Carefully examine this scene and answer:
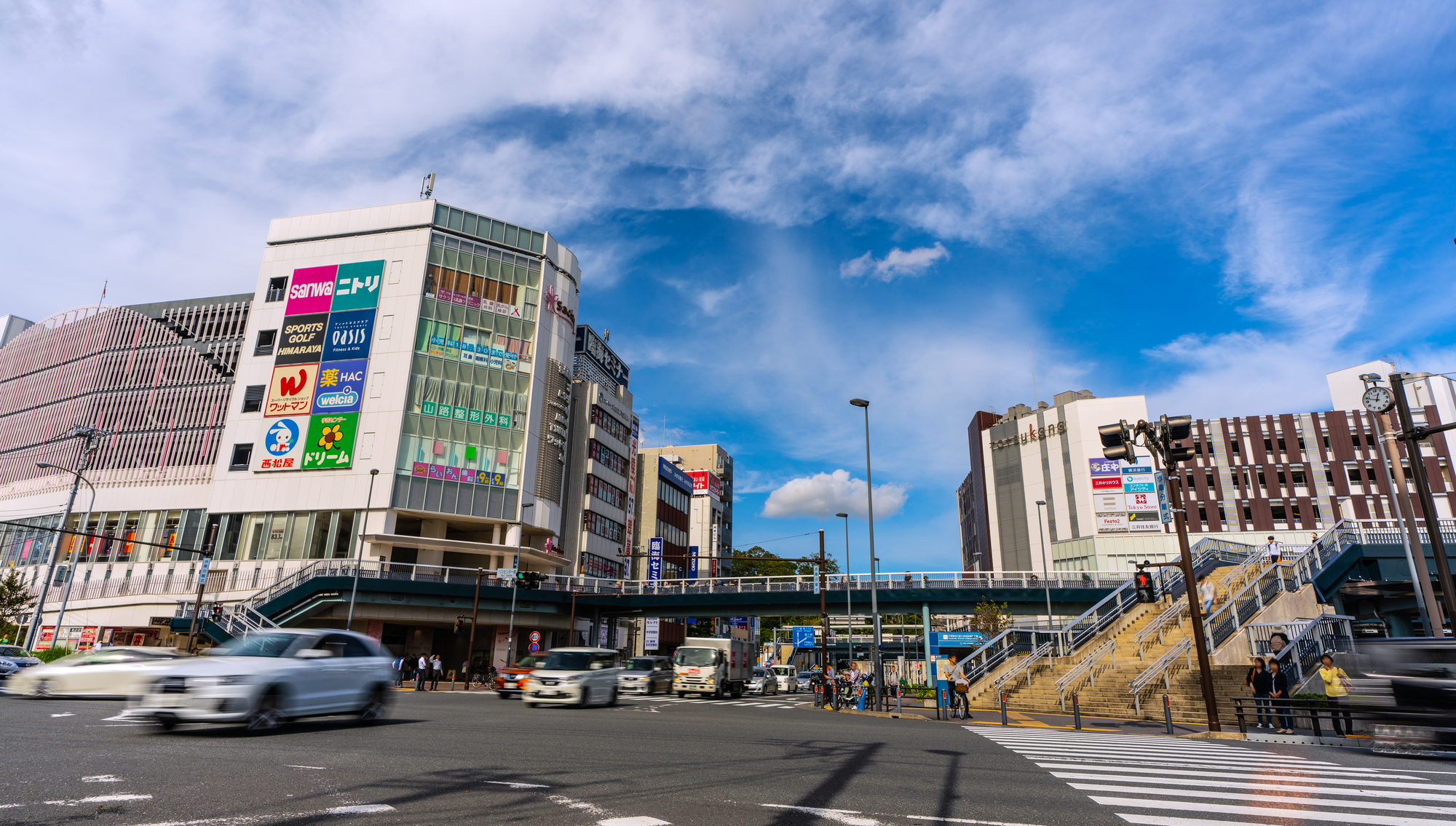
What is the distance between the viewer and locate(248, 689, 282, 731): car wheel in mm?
10297

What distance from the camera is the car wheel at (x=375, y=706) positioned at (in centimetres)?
1259

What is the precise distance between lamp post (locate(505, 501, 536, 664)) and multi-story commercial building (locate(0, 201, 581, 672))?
1.02ft

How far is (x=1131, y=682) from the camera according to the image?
2259 centimetres

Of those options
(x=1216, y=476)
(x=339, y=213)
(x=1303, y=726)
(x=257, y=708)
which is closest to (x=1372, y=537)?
(x=1303, y=726)

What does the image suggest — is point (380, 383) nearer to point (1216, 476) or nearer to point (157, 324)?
point (157, 324)

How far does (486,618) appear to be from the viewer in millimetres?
48625

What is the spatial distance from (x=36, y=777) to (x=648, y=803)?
205 inches

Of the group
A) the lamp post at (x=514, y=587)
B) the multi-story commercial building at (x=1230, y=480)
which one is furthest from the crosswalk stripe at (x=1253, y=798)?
the multi-story commercial building at (x=1230, y=480)

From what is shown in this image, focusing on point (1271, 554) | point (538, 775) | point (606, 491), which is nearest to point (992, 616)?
point (1271, 554)

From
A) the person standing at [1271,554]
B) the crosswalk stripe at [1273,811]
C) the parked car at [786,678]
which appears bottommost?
the parked car at [786,678]

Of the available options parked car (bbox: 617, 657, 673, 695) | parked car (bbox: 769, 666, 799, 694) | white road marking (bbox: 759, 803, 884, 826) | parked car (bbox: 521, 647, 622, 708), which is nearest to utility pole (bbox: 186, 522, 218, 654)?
parked car (bbox: 617, 657, 673, 695)

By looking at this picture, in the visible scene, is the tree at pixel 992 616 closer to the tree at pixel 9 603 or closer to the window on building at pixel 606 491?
the window on building at pixel 606 491

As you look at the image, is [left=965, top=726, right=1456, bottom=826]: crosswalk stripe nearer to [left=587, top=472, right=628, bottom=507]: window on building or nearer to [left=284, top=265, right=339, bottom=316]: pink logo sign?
[left=587, top=472, right=628, bottom=507]: window on building

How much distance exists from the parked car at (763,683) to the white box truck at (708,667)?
533 centimetres
